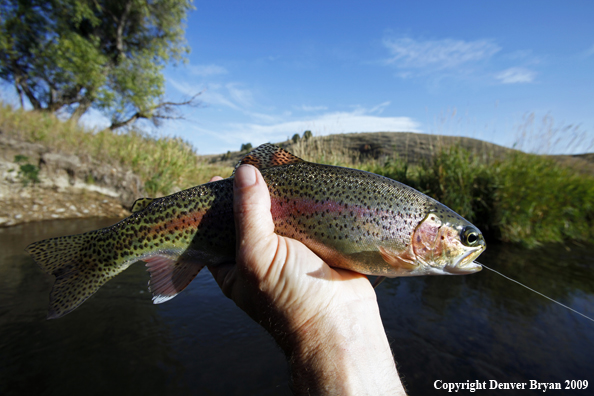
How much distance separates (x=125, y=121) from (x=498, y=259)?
25.4m

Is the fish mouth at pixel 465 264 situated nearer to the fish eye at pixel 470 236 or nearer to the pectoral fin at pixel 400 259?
the fish eye at pixel 470 236

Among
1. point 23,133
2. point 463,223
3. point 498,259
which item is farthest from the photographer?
point 23,133

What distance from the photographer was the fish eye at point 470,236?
2.01 meters

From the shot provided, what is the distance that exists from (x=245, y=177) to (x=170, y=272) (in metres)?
1.02

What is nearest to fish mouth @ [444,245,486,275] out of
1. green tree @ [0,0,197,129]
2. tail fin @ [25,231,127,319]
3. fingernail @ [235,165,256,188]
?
fingernail @ [235,165,256,188]

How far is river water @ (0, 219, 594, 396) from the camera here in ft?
10.6

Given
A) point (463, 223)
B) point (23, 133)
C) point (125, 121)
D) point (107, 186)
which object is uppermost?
point (125, 121)

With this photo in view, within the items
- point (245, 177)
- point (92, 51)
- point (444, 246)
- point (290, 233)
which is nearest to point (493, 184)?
point (444, 246)

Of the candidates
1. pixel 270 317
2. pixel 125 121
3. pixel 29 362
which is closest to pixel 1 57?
pixel 125 121

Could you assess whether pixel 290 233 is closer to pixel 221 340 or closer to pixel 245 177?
pixel 245 177

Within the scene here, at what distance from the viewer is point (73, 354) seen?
3.46 m

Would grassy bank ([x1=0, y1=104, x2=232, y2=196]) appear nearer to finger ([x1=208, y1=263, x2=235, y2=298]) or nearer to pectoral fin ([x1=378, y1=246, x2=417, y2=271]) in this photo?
finger ([x1=208, y1=263, x2=235, y2=298])

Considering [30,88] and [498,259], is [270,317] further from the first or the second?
[30,88]

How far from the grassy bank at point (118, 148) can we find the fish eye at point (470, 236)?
1104 cm
